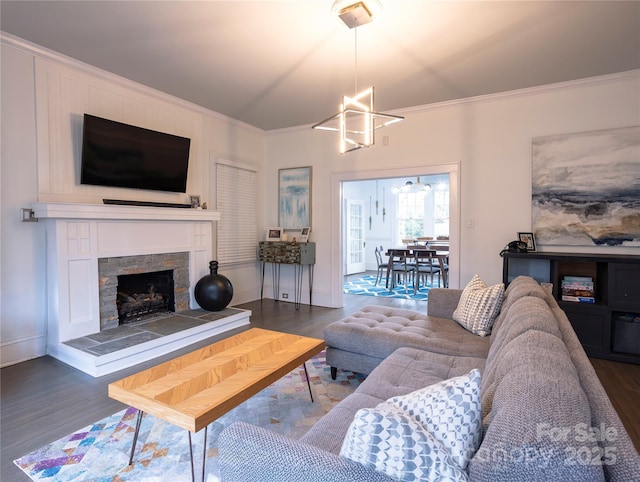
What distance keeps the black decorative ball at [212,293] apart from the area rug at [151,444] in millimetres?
1913

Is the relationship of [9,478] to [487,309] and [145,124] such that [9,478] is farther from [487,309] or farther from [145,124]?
[145,124]

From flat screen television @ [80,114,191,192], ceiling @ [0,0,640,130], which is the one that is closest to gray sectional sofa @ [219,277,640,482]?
ceiling @ [0,0,640,130]

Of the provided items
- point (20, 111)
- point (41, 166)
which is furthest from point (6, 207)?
point (20, 111)

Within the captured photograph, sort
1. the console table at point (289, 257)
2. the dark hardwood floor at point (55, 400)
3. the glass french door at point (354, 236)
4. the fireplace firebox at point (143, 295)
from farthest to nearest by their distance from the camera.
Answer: the glass french door at point (354, 236), the console table at point (289, 257), the fireplace firebox at point (143, 295), the dark hardwood floor at point (55, 400)

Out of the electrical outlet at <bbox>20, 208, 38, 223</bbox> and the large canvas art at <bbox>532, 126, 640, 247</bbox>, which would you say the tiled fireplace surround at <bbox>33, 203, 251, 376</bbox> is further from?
the large canvas art at <bbox>532, 126, 640, 247</bbox>

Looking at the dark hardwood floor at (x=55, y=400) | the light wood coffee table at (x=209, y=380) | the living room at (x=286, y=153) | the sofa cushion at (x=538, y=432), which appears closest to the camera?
the sofa cushion at (x=538, y=432)

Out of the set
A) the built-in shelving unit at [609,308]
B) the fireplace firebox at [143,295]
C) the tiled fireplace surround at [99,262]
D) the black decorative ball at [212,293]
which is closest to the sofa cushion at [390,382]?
the built-in shelving unit at [609,308]

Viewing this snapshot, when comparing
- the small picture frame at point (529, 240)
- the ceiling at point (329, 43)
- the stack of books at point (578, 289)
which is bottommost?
the stack of books at point (578, 289)

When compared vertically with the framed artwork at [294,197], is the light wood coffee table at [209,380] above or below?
below

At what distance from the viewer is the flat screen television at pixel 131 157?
3.47 meters

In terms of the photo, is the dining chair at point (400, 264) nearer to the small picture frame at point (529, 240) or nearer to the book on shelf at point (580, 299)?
the small picture frame at point (529, 240)

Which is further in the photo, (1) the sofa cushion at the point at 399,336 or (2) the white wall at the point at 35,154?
(2) the white wall at the point at 35,154

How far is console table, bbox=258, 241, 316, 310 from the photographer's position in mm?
5266

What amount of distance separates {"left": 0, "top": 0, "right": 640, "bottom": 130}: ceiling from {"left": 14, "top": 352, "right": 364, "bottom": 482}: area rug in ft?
9.20
